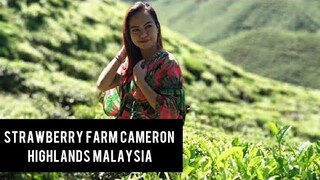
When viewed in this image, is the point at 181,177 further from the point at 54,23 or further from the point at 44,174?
the point at 54,23

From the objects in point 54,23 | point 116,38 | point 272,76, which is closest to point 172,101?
point 54,23

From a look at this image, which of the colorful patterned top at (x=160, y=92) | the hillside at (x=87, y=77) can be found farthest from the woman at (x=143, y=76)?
the hillside at (x=87, y=77)

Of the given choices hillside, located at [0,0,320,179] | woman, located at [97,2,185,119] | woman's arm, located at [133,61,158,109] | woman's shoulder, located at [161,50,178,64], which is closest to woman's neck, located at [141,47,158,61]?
woman, located at [97,2,185,119]

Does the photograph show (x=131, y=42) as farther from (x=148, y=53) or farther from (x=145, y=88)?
(x=145, y=88)

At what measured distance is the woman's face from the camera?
4.90 metres

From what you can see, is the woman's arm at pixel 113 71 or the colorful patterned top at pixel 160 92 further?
the woman's arm at pixel 113 71

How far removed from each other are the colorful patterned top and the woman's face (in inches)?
4.8

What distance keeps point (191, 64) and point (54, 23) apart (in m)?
6.27

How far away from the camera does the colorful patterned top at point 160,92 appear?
469 cm

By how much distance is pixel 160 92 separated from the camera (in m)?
4.72

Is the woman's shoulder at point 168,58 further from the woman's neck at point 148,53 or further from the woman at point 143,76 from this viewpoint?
the woman's neck at point 148,53

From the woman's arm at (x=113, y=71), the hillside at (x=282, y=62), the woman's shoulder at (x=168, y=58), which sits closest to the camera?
the woman's shoulder at (x=168, y=58)

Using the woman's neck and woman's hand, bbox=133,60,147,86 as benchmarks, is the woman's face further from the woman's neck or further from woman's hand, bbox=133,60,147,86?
woman's hand, bbox=133,60,147,86

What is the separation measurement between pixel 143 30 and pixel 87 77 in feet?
52.8
